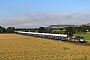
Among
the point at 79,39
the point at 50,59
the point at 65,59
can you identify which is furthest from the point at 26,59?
the point at 79,39

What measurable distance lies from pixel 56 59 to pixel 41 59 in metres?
1.48

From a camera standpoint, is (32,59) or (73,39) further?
(73,39)

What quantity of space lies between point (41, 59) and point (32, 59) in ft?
2.93

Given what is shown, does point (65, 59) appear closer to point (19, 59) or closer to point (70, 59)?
point (70, 59)

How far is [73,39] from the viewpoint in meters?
65.4

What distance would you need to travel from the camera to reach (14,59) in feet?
69.9

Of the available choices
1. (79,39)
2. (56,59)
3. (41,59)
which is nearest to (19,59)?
(41,59)

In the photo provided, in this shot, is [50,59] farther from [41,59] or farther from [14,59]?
[14,59]

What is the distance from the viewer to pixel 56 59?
836 inches

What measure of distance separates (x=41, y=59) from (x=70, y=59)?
2825 millimetres

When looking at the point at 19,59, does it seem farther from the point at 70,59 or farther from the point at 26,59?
the point at 70,59

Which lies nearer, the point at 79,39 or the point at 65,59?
the point at 65,59

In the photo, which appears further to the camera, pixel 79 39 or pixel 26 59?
pixel 79 39

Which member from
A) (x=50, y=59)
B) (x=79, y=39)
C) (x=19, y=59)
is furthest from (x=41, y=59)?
(x=79, y=39)
